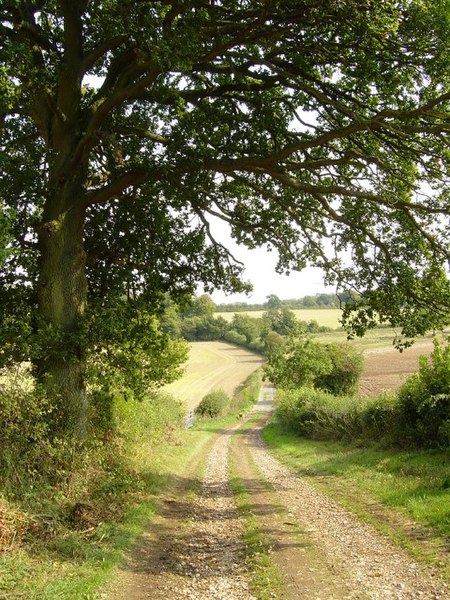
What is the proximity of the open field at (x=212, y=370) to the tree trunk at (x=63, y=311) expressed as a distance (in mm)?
44847

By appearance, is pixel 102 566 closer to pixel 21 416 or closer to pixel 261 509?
pixel 21 416

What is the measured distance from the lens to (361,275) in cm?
1314

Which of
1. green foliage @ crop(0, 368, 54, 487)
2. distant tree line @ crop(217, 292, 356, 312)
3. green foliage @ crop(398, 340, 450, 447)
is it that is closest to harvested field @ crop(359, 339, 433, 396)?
green foliage @ crop(398, 340, 450, 447)

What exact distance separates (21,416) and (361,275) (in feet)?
28.7

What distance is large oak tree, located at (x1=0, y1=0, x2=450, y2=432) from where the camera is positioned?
9836 mm

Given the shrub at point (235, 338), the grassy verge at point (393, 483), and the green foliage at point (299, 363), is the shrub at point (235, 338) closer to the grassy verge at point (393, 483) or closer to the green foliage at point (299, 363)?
the green foliage at point (299, 363)

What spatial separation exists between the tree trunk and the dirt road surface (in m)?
3.20

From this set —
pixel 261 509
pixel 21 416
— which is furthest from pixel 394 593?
pixel 21 416

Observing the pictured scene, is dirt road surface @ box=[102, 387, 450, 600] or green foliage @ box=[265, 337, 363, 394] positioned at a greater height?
dirt road surface @ box=[102, 387, 450, 600]

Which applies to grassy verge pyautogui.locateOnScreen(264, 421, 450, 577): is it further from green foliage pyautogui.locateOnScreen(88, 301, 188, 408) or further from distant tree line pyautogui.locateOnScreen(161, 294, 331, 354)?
distant tree line pyautogui.locateOnScreen(161, 294, 331, 354)

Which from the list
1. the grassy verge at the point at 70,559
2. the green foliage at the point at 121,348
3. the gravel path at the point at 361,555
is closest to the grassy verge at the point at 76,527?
the grassy verge at the point at 70,559

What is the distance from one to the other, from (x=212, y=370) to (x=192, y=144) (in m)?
72.5

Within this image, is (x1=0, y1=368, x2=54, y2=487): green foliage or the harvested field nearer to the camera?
(x1=0, y1=368, x2=54, y2=487): green foliage

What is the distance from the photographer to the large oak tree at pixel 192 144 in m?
9.84
